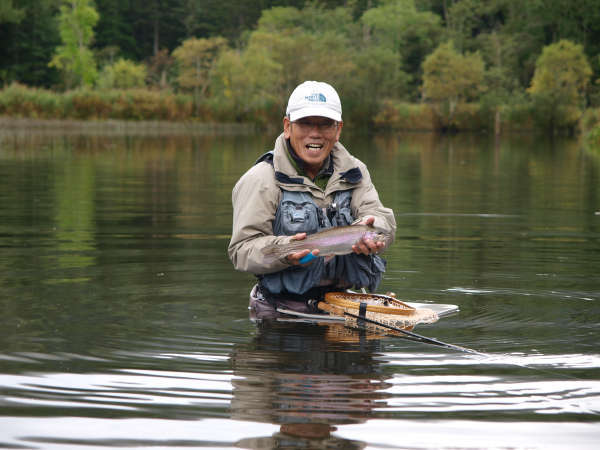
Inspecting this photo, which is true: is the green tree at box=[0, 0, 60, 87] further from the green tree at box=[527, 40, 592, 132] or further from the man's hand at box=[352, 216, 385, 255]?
the man's hand at box=[352, 216, 385, 255]

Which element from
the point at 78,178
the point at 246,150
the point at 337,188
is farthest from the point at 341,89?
the point at 337,188

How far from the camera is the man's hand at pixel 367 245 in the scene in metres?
5.77

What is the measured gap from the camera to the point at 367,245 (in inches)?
229

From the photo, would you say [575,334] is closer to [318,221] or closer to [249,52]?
[318,221]

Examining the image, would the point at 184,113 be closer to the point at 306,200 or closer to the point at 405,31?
the point at 405,31

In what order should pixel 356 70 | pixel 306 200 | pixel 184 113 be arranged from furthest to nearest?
pixel 356 70 < pixel 184 113 < pixel 306 200

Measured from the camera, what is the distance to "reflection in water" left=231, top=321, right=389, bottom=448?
4.25 metres

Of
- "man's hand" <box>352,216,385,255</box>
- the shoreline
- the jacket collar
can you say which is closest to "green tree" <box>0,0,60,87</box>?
the shoreline

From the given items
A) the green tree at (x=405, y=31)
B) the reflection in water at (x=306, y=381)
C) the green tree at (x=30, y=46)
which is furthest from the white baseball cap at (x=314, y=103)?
the green tree at (x=405, y=31)

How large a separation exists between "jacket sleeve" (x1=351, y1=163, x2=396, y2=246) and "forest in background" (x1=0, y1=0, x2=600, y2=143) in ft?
152

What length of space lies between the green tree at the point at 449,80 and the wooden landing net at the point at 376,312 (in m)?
66.7

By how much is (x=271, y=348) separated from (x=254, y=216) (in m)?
0.84

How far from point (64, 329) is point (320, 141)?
2.08 metres

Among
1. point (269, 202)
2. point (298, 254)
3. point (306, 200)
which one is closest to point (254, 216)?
point (269, 202)
